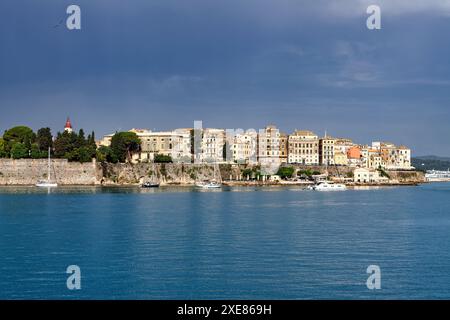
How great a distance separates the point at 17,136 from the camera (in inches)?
→ 1736

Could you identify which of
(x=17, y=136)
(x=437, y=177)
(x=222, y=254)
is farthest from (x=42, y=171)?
(x=437, y=177)

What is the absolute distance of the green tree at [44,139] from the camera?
135 feet

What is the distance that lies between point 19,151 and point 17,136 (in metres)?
4.41

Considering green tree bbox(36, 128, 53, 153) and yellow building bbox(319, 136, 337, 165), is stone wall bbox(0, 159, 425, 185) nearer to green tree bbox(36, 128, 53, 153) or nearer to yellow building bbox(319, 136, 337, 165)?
green tree bbox(36, 128, 53, 153)

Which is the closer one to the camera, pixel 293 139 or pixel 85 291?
pixel 85 291

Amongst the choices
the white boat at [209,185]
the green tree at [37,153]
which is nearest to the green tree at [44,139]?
the green tree at [37,153]

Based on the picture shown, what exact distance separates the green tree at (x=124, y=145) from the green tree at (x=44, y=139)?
456 cm

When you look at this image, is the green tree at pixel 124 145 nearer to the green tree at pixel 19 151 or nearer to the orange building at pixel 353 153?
the green tree at pixel 19 151

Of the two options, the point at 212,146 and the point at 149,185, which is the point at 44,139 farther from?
the point at 212,146

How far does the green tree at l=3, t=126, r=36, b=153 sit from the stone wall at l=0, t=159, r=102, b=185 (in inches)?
97.6
